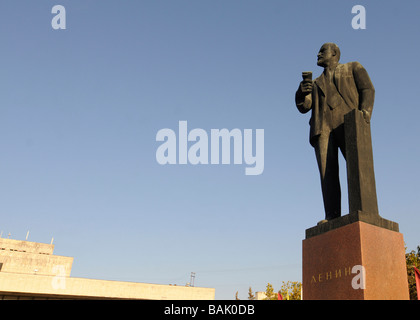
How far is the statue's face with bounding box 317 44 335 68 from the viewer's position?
287 inches

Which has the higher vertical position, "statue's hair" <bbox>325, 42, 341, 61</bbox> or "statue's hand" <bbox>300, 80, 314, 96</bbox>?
"statue's hair" <bbox>325, 42, 341, 61</bbox>

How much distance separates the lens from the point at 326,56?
7305mm

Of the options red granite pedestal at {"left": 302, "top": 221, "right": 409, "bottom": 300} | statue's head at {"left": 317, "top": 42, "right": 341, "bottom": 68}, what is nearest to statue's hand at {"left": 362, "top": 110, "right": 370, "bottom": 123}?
statue's head at {"left": 317, "top": 42, "right": 341, "bottom": 68}

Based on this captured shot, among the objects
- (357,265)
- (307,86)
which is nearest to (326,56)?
(307,86)

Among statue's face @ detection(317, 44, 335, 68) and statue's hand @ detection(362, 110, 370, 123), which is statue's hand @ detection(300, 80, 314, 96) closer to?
statue's face @ detection(317, 44, 335, 68)

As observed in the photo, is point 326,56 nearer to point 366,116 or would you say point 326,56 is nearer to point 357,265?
point 366,116

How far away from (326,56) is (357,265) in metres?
4.13

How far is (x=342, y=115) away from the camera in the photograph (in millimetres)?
6750

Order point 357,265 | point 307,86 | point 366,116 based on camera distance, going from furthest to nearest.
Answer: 1. point 307,86
2. point 366,116
3. point 357,265

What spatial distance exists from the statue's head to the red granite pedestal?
340 cm

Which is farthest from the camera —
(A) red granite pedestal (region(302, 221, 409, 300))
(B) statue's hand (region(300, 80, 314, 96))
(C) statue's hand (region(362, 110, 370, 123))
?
(B) statue's hand (region(300, 80, 314, 96))
